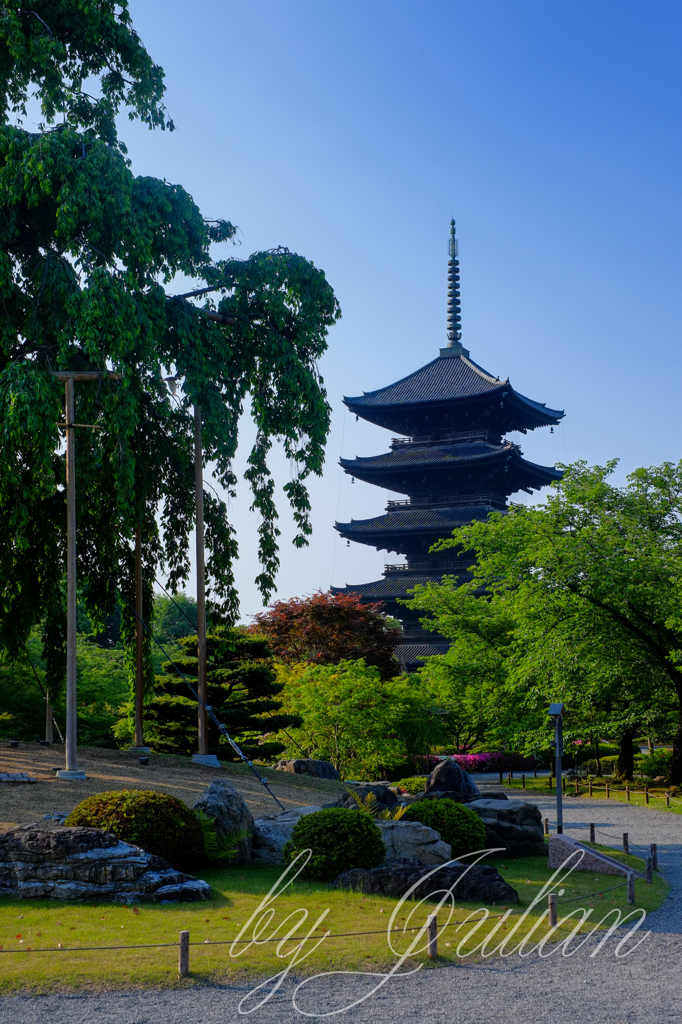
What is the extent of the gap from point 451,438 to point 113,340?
114 ft

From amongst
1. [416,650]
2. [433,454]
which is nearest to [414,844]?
[416,650]

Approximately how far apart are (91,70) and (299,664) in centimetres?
1788

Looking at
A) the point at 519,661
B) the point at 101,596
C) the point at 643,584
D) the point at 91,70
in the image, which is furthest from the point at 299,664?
the point at 91,70

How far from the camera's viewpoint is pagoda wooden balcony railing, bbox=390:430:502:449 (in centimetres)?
4647

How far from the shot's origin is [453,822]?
1373cm

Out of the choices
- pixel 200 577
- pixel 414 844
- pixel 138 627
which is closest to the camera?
pixel 414 844

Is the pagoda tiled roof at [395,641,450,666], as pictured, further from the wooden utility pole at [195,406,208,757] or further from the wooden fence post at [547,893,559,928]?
the wooden fence post at [547,893,559,928]

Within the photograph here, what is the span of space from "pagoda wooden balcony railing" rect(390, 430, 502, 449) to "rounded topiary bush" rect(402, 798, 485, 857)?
3354 cm

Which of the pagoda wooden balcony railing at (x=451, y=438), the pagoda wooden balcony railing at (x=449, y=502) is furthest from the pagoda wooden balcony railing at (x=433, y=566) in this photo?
the pagoda wooden balcony railing at (x=451, y=438)

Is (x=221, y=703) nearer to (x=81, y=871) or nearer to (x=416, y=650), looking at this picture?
(x=81, y=871)

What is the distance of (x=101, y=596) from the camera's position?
17672mm

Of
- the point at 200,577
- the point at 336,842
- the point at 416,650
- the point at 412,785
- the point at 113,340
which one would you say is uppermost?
the point at 113,340

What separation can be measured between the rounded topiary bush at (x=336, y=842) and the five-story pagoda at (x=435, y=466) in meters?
30.5

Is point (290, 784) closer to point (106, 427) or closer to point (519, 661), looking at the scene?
point (106, 427)
